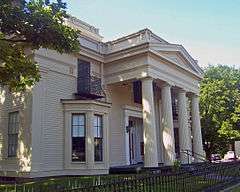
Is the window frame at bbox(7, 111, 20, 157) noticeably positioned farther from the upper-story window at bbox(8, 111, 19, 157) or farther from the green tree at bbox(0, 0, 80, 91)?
the green tree at bbox(0, 0, 80, 91)

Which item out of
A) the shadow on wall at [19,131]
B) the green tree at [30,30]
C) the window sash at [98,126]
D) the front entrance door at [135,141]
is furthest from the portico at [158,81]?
the green tree at [30,30]

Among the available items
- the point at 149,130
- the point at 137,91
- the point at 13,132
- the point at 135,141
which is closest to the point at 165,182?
the point at 149,130

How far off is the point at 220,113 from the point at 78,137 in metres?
26.9

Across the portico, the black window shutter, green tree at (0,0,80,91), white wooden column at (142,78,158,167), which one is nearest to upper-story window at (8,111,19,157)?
green tree at (0,0,80,91)

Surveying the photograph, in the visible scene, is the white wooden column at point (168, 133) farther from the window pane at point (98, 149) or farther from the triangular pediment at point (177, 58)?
the window pane at point (98, 149)

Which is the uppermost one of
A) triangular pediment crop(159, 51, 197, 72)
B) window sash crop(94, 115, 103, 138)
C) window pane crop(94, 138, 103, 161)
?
triangular pediment crop(159, 51, 197, 72)

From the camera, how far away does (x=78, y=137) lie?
1841cm

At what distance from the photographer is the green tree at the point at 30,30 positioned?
35.0 ft

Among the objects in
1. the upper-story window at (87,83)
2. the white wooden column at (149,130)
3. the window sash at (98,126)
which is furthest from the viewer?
the upper-story window at (87,83)

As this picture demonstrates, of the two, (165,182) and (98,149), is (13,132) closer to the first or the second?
(98,149)

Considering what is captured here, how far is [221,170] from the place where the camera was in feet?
42.9

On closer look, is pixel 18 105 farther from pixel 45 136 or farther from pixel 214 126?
pixel 214 126

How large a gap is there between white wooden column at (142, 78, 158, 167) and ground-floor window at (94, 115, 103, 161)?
2.55 meters

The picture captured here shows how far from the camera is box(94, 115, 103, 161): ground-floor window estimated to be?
61.9 feet
